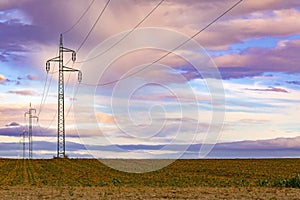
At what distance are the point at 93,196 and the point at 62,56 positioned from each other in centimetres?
4611

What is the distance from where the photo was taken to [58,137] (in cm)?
7831

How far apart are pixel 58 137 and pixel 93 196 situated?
149 feet

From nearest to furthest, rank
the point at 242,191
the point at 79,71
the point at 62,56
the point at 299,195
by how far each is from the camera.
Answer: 1. the point at 299,195
2. the point at 242,191
3. the point at 79,71
4. the point at 62,56

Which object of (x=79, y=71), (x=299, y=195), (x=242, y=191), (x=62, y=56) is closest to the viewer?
(x=299, y=195)

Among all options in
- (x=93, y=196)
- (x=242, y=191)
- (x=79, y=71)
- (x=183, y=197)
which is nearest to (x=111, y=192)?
(x=93, y=196)

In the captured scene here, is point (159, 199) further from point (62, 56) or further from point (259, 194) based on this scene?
point (62, 56)

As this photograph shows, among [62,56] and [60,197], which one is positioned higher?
[62,56]

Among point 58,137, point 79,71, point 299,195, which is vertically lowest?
point 299,195

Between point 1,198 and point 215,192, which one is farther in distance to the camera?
point 215,192

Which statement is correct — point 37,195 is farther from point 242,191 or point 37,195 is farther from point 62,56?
point 62,56

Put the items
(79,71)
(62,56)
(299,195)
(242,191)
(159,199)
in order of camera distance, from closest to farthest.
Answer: (159,199), (299,195), (242,191), (79,71), (62,56)

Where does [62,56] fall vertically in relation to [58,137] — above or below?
above

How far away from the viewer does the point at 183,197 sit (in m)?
33.3

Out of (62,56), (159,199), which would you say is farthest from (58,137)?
(159,199)
